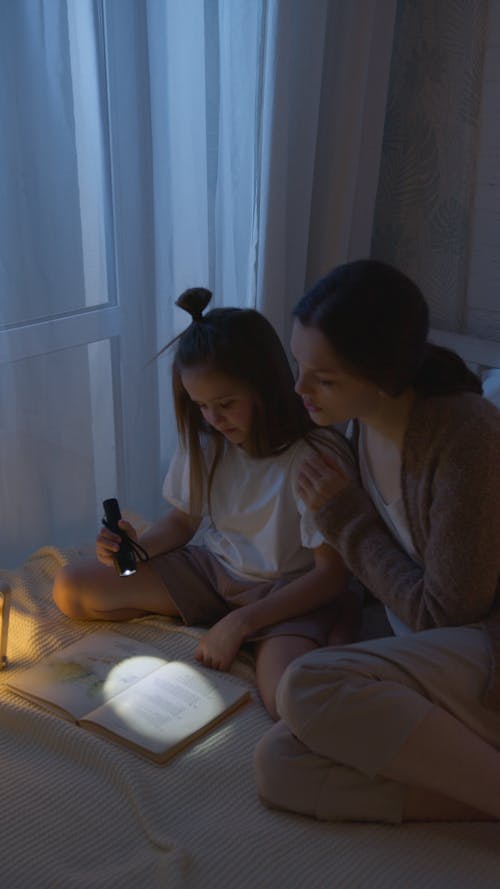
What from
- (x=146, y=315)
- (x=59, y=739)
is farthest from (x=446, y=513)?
(x=146, y=315)

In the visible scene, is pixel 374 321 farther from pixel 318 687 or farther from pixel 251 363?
pixel 318 687

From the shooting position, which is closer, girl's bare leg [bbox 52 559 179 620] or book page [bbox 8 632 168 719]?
book page [bbox 8 632 168 719]

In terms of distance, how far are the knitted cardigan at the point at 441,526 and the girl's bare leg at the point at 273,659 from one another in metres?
0.20

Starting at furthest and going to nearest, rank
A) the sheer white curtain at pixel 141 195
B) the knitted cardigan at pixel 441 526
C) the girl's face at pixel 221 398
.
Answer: the sheer white curtain at pixel 141 195
the girl's face at pixel 221 398
the knitted cardigan at pixel 441 526

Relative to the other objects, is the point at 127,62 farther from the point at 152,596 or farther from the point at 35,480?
the point at 152,596

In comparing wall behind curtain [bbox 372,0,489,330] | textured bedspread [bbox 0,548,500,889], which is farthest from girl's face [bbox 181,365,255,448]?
wall behind curtain [bbox 372,0,489,330]

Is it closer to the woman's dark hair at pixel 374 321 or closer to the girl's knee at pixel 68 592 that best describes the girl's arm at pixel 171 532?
the girl's knee at pixel 68 592

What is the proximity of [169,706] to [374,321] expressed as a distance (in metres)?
0.66

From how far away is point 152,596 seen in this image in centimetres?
168

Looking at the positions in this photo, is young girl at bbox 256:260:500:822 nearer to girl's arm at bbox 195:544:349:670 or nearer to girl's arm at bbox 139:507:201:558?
girl's arm at bbox 195:544:349:670

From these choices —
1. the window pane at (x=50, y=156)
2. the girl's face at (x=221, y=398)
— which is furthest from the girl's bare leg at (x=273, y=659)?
the window pane at (x=50, y=156)

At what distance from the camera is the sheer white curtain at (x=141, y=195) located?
1.62 meters

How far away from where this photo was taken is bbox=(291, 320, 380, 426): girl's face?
1.29 meters

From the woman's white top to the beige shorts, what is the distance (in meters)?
0.17
